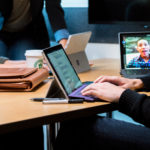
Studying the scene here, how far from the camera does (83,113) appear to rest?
→ 115 centimetres

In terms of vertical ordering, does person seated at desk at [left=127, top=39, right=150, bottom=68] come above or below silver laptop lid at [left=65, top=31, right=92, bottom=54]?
below

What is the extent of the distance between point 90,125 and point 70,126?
78mm

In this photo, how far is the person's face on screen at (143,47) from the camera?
1812 mm

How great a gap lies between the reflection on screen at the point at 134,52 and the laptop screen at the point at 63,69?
1.55ft

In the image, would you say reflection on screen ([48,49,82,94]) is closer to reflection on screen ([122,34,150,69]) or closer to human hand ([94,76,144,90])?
human hand ([94,76,144,90])

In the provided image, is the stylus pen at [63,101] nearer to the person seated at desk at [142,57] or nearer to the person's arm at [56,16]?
the person seated at desk at [142,57]

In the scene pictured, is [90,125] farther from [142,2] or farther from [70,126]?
[142,2]

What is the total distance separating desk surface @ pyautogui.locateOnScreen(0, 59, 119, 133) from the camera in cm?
101

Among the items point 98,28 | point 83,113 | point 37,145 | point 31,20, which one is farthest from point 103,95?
point 98,28

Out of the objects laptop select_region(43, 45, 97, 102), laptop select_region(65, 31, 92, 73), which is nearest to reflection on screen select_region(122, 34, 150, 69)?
laptop select_region(65, 31, 92, 73)

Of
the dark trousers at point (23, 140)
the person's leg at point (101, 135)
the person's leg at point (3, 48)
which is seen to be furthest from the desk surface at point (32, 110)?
the person's leg at point (3, 48)

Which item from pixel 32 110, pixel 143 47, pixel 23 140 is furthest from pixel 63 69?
pixel 143 47

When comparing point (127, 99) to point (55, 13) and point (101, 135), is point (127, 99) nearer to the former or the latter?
point (101, 135)

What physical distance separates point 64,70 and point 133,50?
0.60 metres
